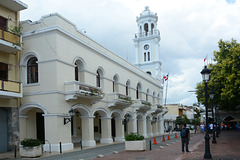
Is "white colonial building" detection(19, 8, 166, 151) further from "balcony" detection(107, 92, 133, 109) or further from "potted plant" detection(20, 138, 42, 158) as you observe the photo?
"potted plant" detection(20, 138, 42, 158)

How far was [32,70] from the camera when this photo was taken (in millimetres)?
20094

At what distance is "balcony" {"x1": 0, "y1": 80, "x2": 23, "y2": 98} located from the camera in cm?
1677

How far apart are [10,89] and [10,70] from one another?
7.50 feet

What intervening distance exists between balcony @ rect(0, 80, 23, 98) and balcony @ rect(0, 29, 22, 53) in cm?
239

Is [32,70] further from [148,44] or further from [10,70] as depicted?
[148,44]

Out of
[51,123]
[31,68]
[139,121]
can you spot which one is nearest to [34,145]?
Answer: [51,123]

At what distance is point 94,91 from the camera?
Answer: 2111 centimetres

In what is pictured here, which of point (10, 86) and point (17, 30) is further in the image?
point (17, 30)

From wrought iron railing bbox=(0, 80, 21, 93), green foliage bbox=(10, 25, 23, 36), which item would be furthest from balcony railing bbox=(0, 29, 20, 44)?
wrought iron railing bbox=(0, 80, 21, 93)

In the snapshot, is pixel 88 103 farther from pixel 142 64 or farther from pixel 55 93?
pixel 142 64

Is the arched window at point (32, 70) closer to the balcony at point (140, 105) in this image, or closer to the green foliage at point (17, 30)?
the green foliage at point (17, 30)

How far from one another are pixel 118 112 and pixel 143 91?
9694 millimetres

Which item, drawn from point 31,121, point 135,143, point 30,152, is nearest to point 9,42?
point 31,121

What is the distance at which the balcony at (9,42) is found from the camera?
1756cm
